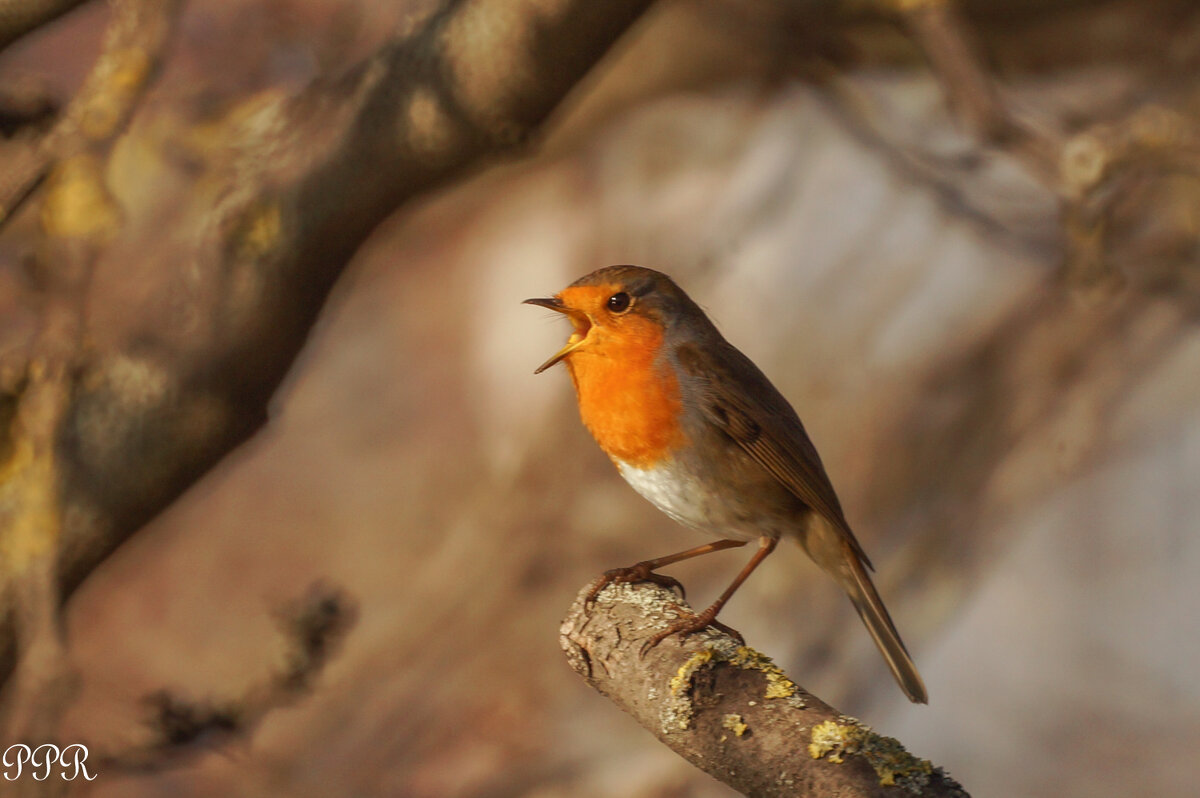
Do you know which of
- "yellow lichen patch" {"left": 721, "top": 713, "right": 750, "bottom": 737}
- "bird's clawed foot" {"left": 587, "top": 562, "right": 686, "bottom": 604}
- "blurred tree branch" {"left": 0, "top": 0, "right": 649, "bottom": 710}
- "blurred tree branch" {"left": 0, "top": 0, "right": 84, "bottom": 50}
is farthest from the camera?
"blurred tree branch" {"left": 0, "top": 0, "right": 649, "bottom": 710}

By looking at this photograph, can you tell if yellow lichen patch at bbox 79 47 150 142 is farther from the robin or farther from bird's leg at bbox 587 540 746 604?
bird's leg at bbox 587 540 746 604

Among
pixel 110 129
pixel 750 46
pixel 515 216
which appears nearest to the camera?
pixel 110 129

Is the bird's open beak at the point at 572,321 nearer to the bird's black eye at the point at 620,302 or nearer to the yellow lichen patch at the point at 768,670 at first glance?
the bird's black eye at the point at 620,302

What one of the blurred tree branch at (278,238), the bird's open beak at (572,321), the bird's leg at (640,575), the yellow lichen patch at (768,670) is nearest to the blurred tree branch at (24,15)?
the blurred tree branch at (278,238)

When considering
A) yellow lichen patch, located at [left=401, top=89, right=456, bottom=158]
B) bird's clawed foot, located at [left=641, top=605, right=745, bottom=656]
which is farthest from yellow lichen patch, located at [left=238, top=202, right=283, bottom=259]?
bird's clawed foot, located at [left=641, top=605, right=745, bottom=656]

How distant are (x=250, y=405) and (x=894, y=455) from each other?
7.71 feet

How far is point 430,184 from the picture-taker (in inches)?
115

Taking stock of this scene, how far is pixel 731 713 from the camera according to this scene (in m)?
1.45

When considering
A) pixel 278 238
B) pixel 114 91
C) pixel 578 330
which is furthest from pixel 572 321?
pixel 278 238

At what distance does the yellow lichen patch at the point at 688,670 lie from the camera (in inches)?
58.4

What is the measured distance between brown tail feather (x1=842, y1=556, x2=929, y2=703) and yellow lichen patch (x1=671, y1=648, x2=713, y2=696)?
600mm

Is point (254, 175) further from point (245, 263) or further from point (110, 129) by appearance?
point (110, 129)

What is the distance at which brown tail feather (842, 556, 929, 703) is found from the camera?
201 cm

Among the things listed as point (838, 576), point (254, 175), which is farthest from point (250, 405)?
point (838, 576)
